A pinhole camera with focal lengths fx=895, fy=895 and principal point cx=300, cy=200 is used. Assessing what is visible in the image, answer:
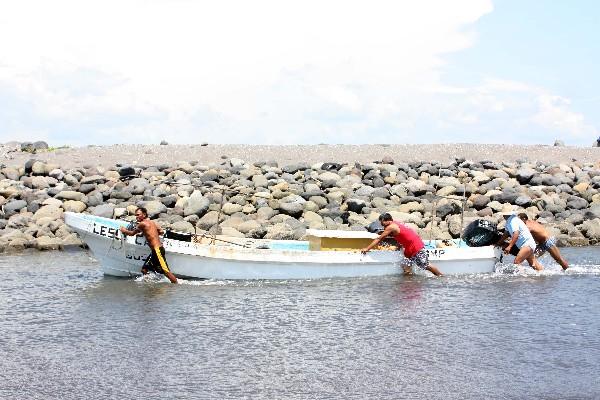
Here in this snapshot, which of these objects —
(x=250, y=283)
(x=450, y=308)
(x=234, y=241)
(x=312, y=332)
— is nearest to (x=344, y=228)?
(x=234, y=241)

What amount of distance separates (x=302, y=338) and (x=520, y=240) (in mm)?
9811

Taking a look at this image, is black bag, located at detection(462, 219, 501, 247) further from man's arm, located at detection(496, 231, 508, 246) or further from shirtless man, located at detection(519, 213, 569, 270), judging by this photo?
shirtless man, located at detection(519, 213, 569, 270)

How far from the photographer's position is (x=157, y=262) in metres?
22.0

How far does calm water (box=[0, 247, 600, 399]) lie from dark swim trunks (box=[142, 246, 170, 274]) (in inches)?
16.4

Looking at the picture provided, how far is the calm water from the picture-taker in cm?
1333

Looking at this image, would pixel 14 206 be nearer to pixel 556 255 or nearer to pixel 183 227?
pixel 183 227

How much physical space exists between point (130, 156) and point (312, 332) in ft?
95.8

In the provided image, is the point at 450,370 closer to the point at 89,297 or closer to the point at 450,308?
the point at 450,308

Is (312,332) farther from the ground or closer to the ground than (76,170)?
closer to the ground

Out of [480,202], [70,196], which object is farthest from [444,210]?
[70,196]

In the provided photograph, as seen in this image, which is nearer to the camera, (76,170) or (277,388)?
(277,388)

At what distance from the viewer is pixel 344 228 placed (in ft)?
101

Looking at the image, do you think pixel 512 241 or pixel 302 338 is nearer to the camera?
pixel 302 338

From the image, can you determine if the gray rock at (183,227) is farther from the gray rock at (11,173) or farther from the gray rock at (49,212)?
the gray rock at (11,173)
